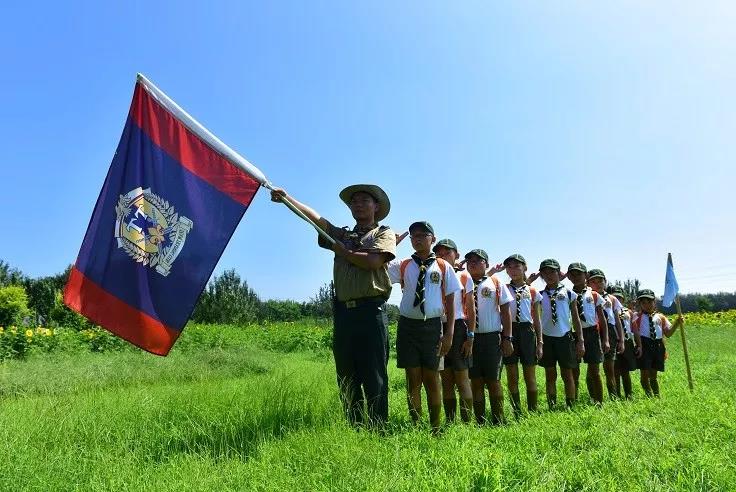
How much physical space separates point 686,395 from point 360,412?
15.6 ft

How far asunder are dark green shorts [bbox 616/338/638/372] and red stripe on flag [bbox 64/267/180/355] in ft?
23.7

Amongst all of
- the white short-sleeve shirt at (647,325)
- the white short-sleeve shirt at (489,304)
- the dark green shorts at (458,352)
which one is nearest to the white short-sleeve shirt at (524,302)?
the white short-sleeve shirt at (489,304)

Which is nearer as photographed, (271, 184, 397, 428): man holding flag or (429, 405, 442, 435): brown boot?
(271, 184, 397, 428): man holding flag

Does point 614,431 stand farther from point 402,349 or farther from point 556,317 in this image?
point 556,317

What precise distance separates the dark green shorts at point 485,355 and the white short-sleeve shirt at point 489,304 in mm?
79

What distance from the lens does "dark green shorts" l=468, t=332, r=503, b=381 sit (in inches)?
237

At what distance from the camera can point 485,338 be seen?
6.12 m

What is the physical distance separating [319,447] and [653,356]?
273 inches

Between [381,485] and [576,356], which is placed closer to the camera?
[381,485]

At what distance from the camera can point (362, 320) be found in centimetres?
450

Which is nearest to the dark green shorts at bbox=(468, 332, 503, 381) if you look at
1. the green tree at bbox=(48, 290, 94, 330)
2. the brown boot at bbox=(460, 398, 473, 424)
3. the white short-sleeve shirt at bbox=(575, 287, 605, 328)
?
the brown boot at bbox=(460, 398, 473, 424)

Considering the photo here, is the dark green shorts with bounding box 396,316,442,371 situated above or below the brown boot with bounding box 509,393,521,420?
above

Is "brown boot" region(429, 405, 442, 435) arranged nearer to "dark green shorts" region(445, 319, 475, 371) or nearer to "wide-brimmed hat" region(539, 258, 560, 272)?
"dark green shorts" region(445, 319, 475, 371)

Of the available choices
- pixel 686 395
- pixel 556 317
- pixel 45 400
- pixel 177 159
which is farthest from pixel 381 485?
pixel 686 395
